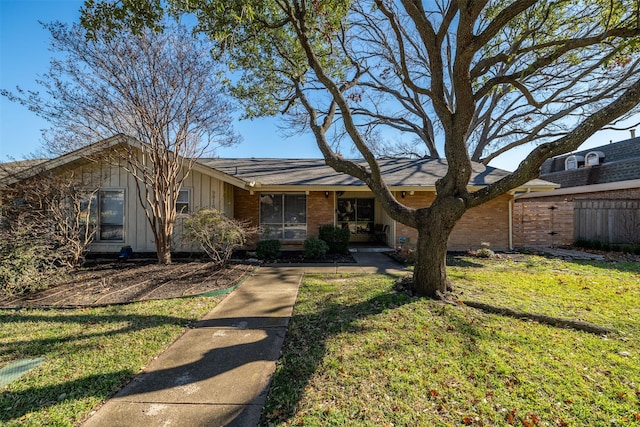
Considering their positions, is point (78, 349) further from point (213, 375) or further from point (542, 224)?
point (542, 224)

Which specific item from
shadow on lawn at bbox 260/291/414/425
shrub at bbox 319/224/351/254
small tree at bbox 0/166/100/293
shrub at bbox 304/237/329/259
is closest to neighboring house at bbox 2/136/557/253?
shrub at bbox 319/224/351/254

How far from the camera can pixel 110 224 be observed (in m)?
10.1

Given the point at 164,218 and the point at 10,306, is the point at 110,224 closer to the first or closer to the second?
the point at 164,218

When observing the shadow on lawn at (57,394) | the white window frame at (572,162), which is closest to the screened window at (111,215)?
the shadow on lawn at (57,394)

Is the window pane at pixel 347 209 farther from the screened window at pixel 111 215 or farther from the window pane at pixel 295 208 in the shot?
the screened window at pixel 111 215

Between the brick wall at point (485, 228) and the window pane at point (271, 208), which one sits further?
the window pane at point (271, 208)

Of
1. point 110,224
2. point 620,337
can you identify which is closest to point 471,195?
point 620,337

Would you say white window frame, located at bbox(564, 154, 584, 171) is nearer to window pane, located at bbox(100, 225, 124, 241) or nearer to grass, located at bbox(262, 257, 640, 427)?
grass, located at bbox(262, 257, 640, 427)

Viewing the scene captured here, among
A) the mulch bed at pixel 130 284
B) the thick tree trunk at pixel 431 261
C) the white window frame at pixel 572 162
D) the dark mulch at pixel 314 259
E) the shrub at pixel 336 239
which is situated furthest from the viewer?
the white window frame at pixel 572 162

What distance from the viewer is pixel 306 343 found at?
3.65 meters

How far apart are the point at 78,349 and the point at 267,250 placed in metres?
6.02

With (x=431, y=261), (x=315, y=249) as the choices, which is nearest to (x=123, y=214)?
(x=315, y=249)

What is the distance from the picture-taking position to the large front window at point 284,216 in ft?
36.7

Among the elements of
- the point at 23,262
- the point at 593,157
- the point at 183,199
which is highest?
the point at 593,157
